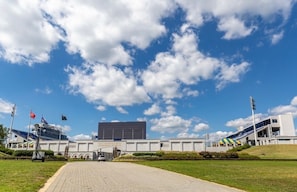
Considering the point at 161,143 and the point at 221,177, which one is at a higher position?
the point at 161,143

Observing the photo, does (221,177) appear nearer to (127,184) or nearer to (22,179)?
(127,184)

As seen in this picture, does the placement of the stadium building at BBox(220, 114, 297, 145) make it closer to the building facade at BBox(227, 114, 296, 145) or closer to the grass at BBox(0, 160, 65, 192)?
the building facade at BBox(227, 114, 296, 145)

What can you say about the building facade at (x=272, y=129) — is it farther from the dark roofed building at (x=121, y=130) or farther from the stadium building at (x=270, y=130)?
the dark roofed building at (x=121, y=130)

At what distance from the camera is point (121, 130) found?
107 meters

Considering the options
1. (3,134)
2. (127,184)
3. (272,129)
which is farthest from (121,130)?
(127,184)

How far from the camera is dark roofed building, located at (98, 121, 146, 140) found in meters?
104

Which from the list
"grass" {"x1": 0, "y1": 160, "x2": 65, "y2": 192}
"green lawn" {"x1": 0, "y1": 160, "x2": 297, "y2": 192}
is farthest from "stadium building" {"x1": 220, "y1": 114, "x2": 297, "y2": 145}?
"grass" {"x1": 0, "y1": 160, "x2": 65, "y2": 192}

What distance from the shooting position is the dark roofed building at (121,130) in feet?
341

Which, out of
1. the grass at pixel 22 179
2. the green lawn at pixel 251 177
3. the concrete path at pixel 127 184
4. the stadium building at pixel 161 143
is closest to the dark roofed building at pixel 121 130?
the stadium building at pixel 161 143

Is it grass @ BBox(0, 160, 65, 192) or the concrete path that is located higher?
grass @ BBox(0, 160, 65, 192)

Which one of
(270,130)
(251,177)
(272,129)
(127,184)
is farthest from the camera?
(272,129)

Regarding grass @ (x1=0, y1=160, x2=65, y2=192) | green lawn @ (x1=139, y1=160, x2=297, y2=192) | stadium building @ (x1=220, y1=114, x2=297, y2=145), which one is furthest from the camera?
stadium building @ (x1=220, y1=114, x2=297, y2=145)

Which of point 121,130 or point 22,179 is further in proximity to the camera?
point 121,130

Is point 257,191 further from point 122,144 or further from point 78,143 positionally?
point 78,143
